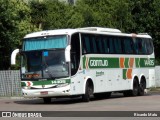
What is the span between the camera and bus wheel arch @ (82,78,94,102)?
27866 millimetres

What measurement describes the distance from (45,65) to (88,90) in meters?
2.81

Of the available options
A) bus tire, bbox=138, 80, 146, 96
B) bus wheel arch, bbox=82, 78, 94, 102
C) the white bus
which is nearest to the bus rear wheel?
bus tire, bbox=138, 80, 146, 96

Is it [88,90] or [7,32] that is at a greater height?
[7,32]

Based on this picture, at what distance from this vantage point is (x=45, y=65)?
1053 inches

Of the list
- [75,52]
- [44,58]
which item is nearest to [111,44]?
[75,52]

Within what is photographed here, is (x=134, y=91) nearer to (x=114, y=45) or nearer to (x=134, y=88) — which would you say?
(x=134, y=88)

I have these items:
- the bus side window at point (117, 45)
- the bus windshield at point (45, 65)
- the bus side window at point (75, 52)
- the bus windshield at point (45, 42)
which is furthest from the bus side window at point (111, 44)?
the bus windshield at point (45, 65)

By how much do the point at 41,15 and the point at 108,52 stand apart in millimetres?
22603

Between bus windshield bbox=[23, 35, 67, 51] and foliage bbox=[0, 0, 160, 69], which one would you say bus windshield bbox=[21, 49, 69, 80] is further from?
foliage bbox=[0, 0, 160, 69]

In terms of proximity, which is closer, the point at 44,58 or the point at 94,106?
the point at 94,106

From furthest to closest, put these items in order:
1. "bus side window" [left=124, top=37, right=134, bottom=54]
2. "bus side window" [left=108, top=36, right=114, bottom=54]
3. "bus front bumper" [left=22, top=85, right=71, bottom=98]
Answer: "bus side window" [left=124, top=37, right=134, bottom=54] < "bus side window" [left=108, top=36, right=114, bottom=54] < "bus front bumper" [left=22, top=85, right=71, bottom=98]

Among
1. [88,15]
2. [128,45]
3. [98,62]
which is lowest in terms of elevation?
[98,62]

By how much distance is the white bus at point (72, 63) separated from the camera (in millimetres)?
26531

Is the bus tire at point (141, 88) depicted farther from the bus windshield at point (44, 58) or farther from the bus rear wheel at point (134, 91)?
the bus windshield at point (44, 58)
